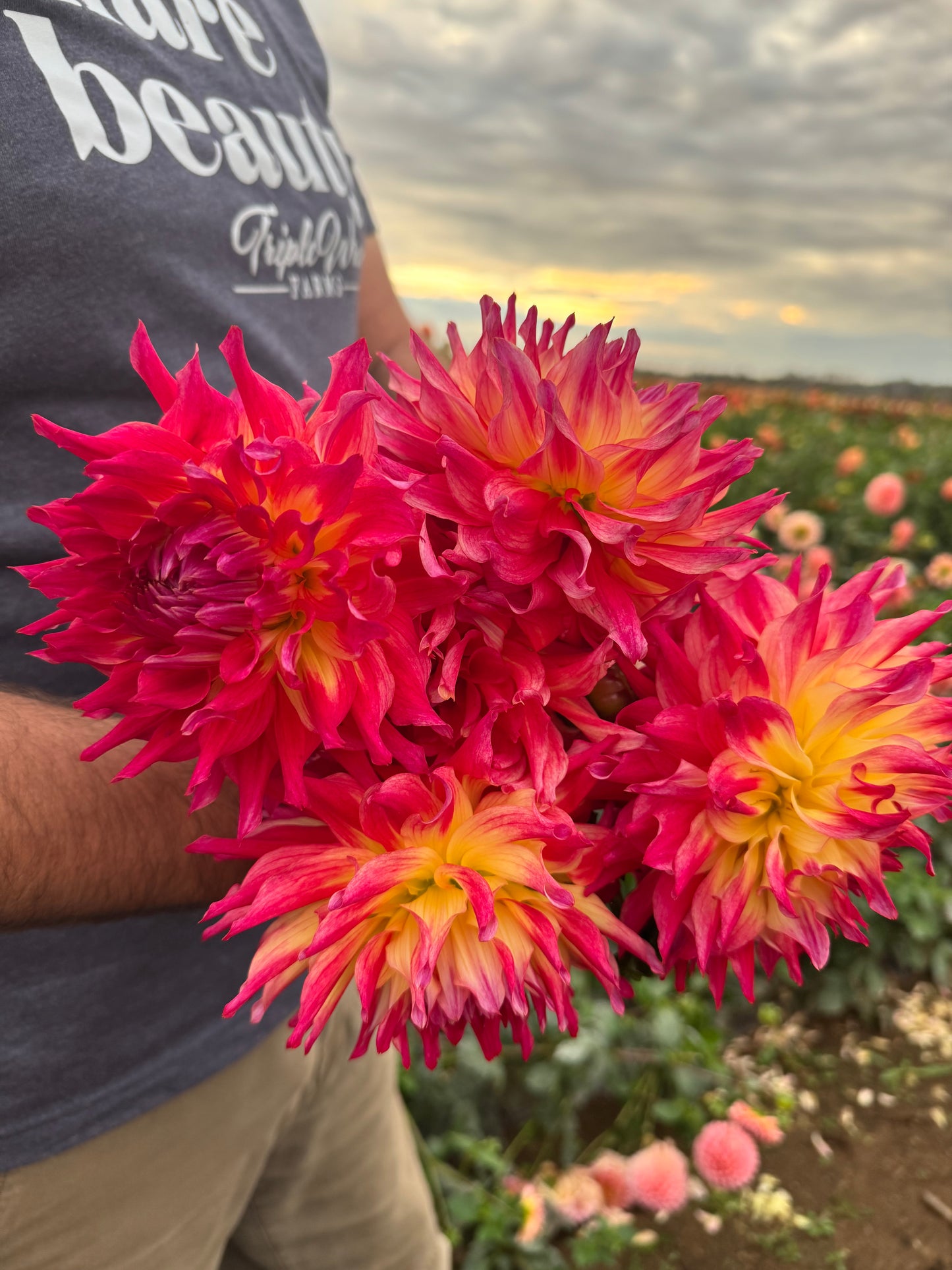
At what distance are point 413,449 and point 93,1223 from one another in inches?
40.7

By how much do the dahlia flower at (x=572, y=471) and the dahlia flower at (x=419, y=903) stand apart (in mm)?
136

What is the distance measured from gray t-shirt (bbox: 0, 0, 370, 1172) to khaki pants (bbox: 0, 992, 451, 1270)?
6 cm

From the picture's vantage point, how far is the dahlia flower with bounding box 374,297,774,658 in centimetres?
59

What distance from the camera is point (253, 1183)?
1.40m

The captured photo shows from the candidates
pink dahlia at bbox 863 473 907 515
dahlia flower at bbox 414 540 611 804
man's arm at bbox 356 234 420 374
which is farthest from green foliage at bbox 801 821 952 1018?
dahlia flower at bbox 414 540 611 804

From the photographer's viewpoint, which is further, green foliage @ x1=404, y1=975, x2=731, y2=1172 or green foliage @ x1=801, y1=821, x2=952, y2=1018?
green foliage @ x1=801, y1=821, x2=952, y2=1018

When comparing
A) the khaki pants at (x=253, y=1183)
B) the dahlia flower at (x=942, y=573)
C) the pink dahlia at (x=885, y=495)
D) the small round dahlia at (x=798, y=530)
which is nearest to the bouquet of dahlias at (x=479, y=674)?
the khaki pants at (x=253, y=1183)

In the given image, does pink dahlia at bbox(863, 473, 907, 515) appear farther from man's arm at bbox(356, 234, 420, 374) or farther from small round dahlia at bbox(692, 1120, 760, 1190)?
man's arm at bbox(356, 234, 420, 374)

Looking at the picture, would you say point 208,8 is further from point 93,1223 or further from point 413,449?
point 93,1223

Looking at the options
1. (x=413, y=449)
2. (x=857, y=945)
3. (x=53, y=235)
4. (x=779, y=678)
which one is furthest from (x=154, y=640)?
(x=857, y=945)

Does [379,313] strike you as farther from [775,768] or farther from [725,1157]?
[725,1157]

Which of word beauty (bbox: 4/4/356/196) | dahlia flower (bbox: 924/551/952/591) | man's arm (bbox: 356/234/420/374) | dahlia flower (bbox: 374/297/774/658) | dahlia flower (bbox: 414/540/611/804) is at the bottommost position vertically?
dahlia flower (bbox: 924/551/952/591)

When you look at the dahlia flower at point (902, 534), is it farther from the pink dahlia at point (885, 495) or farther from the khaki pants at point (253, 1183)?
the khaki pants at point (253, 1183)

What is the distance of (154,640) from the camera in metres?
0.60
